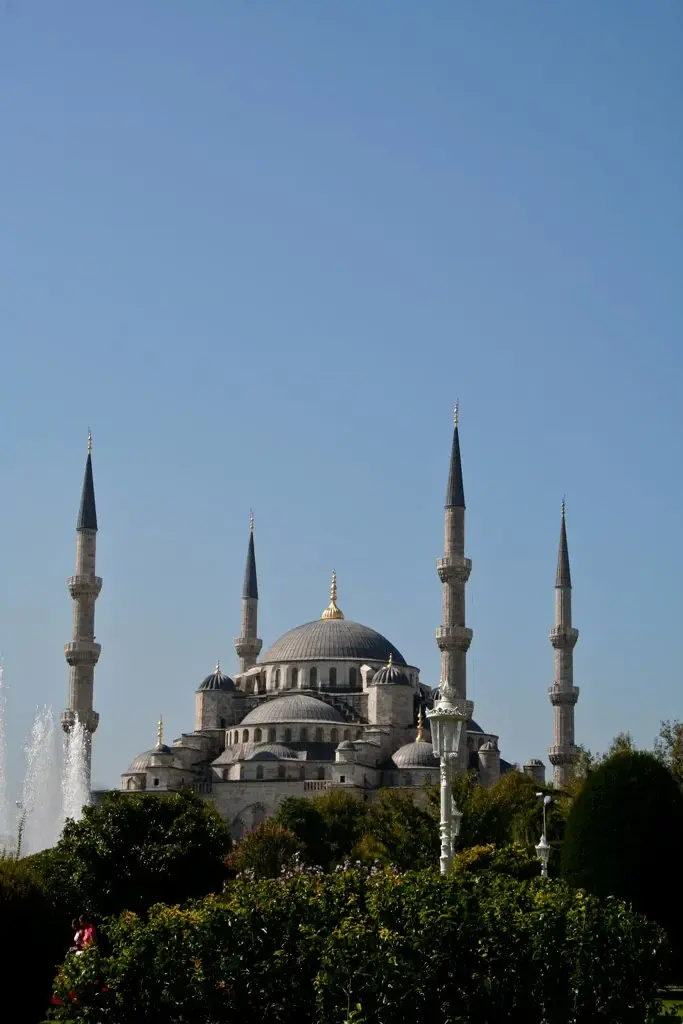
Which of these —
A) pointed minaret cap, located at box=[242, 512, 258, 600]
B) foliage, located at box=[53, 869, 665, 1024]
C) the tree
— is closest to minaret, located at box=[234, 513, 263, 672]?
pointed minaret cap, located at box=[242, 512, 258, 600]

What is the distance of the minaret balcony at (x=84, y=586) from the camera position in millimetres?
56125

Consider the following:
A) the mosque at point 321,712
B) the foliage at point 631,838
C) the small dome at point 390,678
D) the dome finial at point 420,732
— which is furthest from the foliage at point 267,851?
the foliage at point 631,838

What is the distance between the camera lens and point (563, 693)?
57.8 metres

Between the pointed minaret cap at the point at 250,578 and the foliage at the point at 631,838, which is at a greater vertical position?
the pointed minaret cap at the point at 250,578

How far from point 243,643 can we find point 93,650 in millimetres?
12417

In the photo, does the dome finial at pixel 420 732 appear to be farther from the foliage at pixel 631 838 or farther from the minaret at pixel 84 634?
the foliage at pixel 631 838

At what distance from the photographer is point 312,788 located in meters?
55.8

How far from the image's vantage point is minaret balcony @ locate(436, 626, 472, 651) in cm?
5416

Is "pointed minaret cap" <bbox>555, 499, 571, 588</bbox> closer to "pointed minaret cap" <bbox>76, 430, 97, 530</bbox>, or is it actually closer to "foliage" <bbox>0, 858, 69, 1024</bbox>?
"pointed minaret cap" <bbox>76, 430, 97, 530</bbox>

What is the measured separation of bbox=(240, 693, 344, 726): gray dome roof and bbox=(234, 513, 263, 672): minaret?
20.1ft

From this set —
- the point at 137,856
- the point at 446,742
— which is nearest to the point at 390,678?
the point at 137,856

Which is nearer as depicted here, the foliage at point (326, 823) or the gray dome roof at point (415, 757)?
the foliage at point (326, 823)

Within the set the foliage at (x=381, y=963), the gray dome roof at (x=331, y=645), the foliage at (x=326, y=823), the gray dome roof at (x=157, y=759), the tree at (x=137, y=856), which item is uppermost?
the gray dome roof at (x=331, y=645)

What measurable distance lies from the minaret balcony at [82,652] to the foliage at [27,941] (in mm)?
34883
